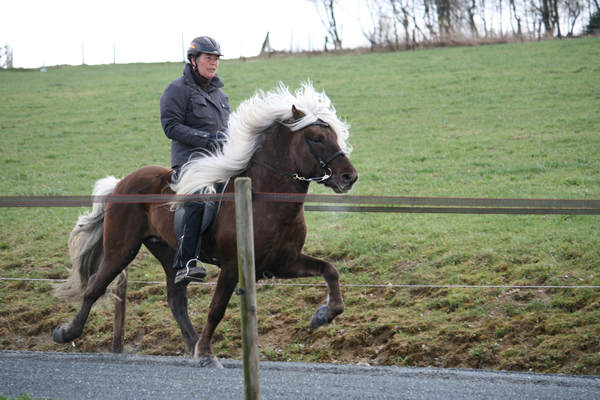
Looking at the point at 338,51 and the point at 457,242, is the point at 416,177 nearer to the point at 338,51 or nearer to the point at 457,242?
the point at 457,242

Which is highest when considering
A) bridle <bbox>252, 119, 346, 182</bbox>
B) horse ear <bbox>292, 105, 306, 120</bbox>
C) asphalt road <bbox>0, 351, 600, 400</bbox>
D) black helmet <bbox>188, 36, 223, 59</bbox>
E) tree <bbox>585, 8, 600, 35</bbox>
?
tree <bbox>585, 8, 600, 35</bbox>

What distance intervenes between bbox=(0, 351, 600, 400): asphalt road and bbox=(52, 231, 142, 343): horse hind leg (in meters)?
0.37

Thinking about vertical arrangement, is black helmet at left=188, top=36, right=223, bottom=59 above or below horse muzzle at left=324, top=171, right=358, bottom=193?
above

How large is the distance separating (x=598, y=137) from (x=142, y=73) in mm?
25396

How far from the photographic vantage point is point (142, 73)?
116 feet

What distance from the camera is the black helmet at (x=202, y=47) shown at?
6480mm

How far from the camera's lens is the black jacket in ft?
21.3

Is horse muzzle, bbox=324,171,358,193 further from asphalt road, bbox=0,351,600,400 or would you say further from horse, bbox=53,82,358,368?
asphalt road, bbox=0,351,600,400

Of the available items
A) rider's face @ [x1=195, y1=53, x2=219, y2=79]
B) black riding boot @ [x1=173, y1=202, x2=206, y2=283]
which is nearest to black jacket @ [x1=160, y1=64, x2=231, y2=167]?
rider's face @ [x1=195, y1=53, x2=219, y2=79]

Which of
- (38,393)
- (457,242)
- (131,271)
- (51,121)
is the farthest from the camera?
(51,121)

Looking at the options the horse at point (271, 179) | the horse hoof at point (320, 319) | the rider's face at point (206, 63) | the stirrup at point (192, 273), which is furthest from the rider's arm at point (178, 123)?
the horse hoof at point (320, 319)

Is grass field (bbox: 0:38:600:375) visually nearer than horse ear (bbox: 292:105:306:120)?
No

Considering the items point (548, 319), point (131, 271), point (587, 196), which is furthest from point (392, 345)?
point (587, 196)

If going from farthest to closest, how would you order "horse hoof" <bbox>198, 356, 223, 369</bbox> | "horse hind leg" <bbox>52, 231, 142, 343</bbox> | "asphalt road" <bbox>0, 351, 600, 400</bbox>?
1. "horse hind leg" <bbox>52, 231, 142, 343</bbox>
2. "horse hoof" <bbox>198, 356, 223, 369</bbox>
3. "asphalt road" <bbox>0, 351, 600, 400</bbox>
